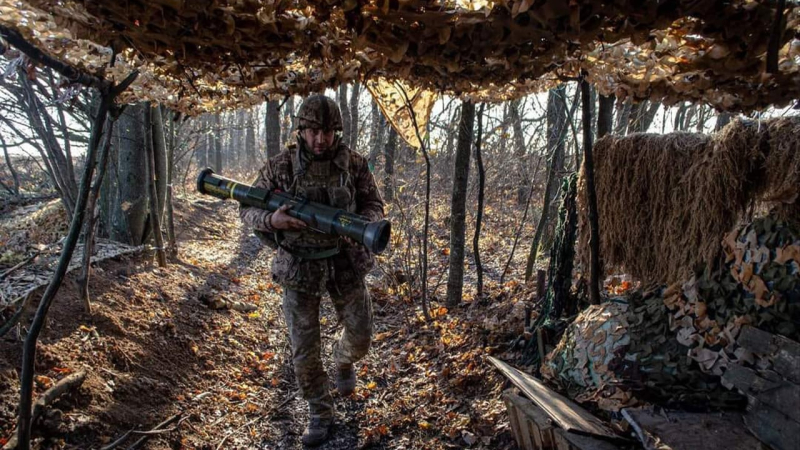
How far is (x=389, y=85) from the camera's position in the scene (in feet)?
11.0

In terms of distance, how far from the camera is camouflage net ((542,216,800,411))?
208 centimetres

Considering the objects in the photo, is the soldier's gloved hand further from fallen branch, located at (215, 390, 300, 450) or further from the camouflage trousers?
fallen branch, located at (215, 390, 300, 450)

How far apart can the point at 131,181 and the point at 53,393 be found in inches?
146

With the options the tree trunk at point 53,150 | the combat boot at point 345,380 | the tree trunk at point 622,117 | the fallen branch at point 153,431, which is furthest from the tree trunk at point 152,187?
the tree trunk at point 622,117

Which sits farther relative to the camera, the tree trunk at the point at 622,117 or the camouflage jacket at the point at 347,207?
the tree trunk at the point at 622,117

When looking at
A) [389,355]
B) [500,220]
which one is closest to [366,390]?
[389,355]

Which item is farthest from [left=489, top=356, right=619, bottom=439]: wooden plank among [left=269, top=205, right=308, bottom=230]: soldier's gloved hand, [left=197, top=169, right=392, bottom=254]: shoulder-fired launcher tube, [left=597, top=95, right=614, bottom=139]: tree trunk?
[left=597, top=95, right=614, bottom=139]: tree trunk

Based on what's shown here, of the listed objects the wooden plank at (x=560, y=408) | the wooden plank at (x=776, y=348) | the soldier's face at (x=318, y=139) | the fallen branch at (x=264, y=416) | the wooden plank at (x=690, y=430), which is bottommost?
the fallen branch at (x=264, y=416)

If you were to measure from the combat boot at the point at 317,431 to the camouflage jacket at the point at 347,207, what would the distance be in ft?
2.99

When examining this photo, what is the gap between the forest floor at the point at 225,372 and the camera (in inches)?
106

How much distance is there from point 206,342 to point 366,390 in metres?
1.66

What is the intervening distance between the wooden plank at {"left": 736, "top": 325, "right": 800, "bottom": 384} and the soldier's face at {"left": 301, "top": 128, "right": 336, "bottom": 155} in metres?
2.60

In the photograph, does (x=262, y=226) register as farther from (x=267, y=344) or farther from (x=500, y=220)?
(x=500, y=220)

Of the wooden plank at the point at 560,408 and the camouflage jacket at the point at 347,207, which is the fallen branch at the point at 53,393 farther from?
the wooden plank at the point at 560,408
